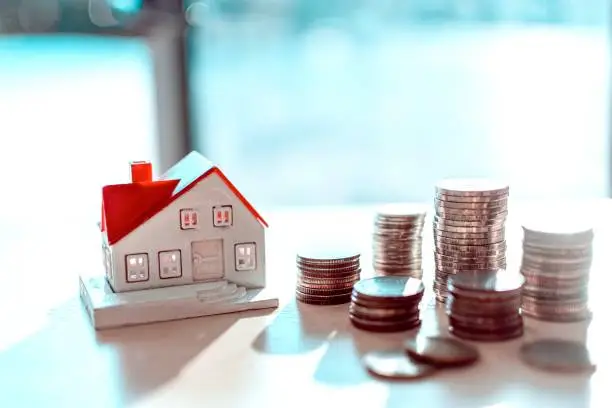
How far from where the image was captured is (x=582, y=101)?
11.3 feet

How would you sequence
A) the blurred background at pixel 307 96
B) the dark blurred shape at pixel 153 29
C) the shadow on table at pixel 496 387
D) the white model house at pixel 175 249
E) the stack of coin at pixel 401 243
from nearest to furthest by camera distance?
1. the shadow on table at pixel 496 387
2. the white model house at pixel 175 249
3. the stack of coin at pixel 401 243
4. the dark blurred shape at pixel 153 29
5. the blurred background at pixel 307 96

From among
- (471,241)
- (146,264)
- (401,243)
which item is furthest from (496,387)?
(146,264)

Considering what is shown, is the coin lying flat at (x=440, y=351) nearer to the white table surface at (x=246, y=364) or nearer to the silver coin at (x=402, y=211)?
the white table surface at (x=246, y=364)

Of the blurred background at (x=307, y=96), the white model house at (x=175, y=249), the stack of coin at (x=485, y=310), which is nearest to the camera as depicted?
the stack of coin at (x=485, y=310)

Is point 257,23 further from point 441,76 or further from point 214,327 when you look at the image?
point 214,327

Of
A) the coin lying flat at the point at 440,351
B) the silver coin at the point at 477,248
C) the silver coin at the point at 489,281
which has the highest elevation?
the silver coin at the point at 477,248

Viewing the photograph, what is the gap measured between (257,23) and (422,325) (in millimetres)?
2138

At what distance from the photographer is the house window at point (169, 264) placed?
122 centimetres

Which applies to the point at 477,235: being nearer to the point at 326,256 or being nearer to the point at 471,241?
the point at 471,241

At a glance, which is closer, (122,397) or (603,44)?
(122,397)

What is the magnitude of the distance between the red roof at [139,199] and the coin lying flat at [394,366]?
1.08 feet

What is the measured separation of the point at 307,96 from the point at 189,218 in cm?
→ 230

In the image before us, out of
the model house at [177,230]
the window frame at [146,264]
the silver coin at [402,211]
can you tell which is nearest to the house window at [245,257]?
the model house at [177,230]

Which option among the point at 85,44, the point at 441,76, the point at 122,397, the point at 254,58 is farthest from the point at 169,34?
the point at 122,397
